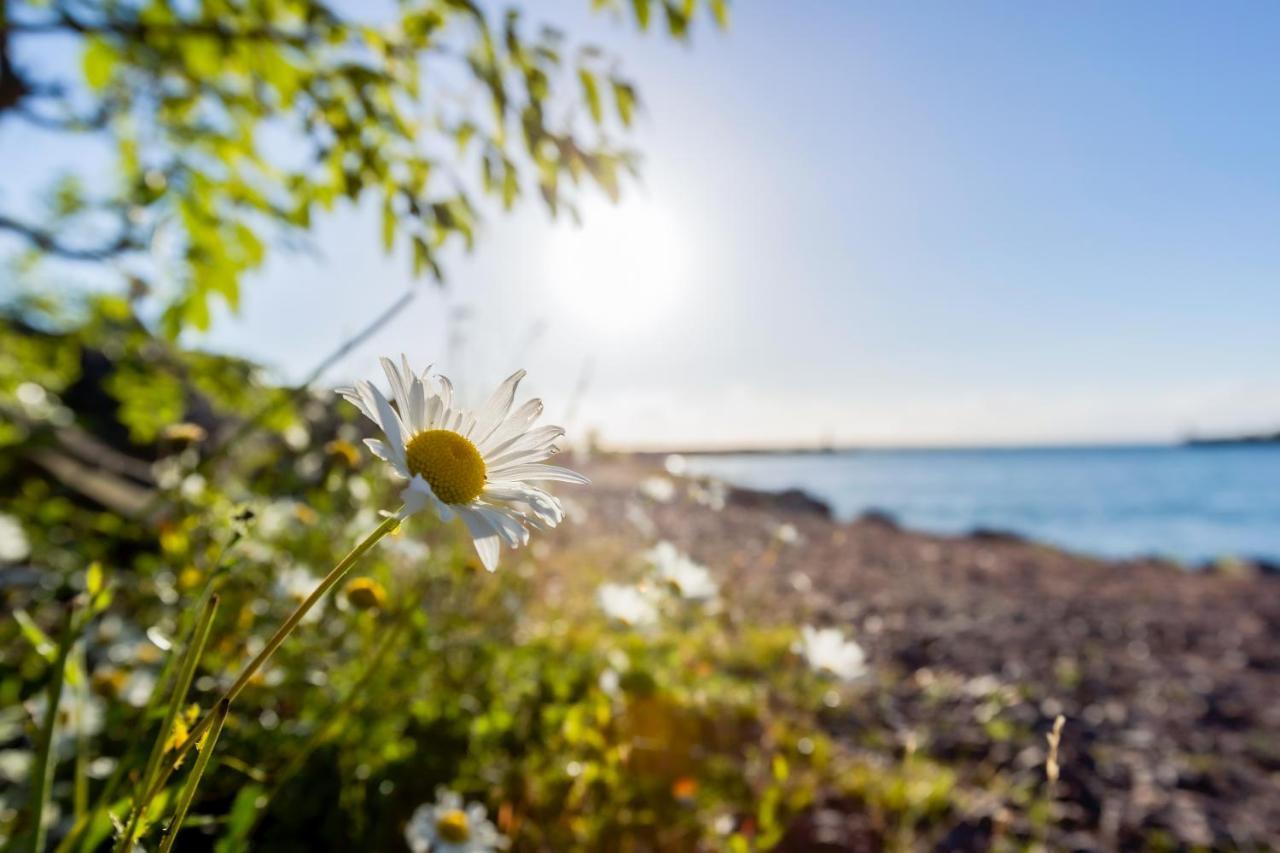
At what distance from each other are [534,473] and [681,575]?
1.40 m

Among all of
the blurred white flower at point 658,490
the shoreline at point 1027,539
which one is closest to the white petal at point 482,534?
the blurred white flower at point 658,490

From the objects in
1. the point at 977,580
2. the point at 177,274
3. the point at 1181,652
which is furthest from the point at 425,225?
the point at 977,580

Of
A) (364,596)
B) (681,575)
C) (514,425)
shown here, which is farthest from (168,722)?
(681,575)

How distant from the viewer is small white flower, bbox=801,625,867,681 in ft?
6.02

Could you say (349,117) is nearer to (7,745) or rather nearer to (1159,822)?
(7,745)

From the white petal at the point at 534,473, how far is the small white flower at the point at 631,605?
1.17m

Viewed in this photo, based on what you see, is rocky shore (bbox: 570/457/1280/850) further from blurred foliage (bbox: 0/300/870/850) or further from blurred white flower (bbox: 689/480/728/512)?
blurred foliage (bbox: 0/300/870/850)

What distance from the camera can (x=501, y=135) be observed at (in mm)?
2016

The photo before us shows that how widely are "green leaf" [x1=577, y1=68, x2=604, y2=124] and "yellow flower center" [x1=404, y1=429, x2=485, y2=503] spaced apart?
1.54 m

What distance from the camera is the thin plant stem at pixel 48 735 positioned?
2.13 feet

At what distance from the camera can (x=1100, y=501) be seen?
33.0m

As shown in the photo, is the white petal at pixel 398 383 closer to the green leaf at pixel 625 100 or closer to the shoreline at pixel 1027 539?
the green leaf at pixel 625 100

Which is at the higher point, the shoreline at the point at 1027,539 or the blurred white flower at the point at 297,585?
the shoreline at the point at 1027,539

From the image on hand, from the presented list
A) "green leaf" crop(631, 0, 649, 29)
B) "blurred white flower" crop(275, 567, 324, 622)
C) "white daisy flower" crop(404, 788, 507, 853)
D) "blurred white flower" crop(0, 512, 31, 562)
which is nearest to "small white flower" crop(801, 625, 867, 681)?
"white daisy flower" crop(404, 788, 507, 853)
